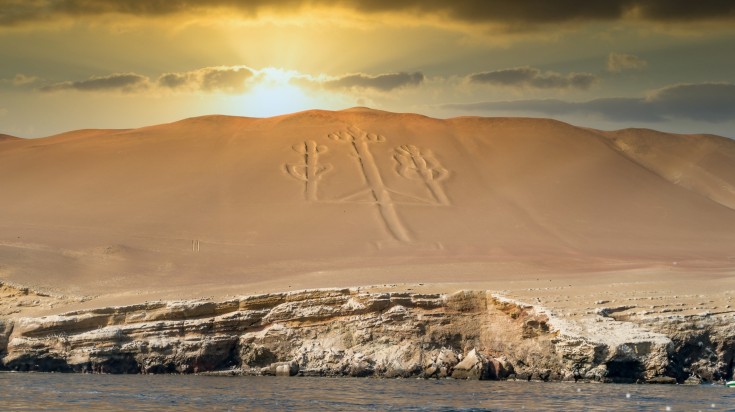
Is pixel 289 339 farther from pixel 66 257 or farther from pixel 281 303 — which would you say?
pixel 66 257

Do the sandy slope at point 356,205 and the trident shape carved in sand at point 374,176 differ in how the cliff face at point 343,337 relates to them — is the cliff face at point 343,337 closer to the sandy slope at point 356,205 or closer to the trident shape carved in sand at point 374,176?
the sandy slope at point 356,205

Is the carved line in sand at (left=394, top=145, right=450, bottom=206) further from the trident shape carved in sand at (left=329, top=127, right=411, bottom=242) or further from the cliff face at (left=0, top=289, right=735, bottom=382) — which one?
the cliff face at (left=0, top=289, right=735, bottom=382)

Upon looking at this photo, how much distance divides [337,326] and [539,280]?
9879mm

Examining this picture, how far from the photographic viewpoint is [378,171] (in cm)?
6662

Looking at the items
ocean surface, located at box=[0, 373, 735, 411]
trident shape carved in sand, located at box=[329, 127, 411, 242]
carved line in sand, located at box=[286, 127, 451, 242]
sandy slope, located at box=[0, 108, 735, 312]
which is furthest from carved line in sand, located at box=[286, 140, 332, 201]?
ocean surface, located at box=[0, 373, 735, 411]

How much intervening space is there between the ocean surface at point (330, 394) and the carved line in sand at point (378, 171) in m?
22.4

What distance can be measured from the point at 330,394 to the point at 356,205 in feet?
101

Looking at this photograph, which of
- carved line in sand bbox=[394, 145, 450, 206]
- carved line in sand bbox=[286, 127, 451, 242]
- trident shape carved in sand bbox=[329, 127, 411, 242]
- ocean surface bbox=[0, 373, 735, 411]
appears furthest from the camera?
carved line in sand bbox=[394, 145, 450, 206]

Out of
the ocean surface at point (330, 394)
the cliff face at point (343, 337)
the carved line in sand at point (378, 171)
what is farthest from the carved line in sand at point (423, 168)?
the ocean surface at point (330, 394)

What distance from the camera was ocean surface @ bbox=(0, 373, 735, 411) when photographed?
27266mm

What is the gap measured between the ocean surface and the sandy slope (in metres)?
8.36

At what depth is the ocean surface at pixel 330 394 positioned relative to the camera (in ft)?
89.5

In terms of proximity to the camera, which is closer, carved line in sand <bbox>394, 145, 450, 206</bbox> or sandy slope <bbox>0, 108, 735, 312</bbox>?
sandy slope <bbox>0, 108, 735, 312</bbox>

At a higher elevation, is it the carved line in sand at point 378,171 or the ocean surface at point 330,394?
the carved line in sand at point 378,171
